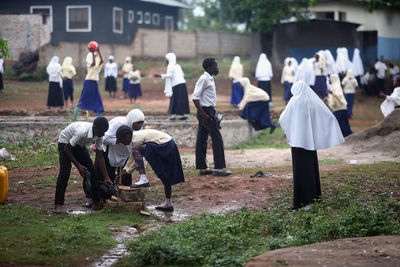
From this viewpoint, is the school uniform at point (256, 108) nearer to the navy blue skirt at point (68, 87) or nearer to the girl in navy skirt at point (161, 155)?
the navy blue skirt at point (68, 87)

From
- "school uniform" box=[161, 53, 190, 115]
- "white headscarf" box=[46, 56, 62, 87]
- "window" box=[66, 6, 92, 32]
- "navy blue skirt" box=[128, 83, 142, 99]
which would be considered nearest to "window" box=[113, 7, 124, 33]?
"window" box=[66, 6, 92, 32]

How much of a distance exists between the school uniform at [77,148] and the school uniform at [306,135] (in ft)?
8.07

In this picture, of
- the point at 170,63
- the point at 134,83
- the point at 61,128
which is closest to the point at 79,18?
the point at 134,83

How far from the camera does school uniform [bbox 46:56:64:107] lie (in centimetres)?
1759

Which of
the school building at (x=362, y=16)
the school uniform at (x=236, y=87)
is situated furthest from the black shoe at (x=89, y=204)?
the school building at (x=362, y=16)

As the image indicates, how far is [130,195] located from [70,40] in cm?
2402

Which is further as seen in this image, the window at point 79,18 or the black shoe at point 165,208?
the window at point 79,18

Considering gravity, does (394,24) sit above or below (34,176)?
above

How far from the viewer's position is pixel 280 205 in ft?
25.8

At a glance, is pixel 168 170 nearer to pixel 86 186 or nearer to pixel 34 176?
pixel 86 186

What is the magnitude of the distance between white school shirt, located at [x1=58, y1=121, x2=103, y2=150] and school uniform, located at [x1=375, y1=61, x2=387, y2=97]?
65.1 ft

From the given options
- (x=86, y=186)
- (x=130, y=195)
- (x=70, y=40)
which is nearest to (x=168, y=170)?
(x=130, y=195)

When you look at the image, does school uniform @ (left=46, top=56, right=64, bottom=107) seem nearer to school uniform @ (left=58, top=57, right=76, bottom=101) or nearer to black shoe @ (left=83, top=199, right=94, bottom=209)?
school uniform @ (left=58, top=57, right=76, bottom=101)

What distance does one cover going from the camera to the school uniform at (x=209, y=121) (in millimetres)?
9508
